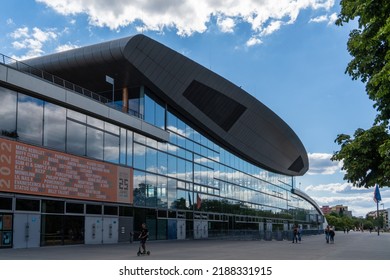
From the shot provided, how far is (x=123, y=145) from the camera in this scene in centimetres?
3531

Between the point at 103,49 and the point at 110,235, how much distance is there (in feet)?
43.8

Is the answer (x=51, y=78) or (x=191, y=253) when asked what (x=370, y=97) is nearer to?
(x=191, y=253)

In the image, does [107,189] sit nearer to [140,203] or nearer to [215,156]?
[140,203]

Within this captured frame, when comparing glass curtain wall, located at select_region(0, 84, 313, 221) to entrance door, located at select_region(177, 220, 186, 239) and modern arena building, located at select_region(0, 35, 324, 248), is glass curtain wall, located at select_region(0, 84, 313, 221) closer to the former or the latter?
modern arena building, located at select_region(0, 35, 324, 248)

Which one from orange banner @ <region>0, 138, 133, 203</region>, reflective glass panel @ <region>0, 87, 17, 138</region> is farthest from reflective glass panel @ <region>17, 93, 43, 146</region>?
orange banner @ <region>0, 138, 133, 203</region>

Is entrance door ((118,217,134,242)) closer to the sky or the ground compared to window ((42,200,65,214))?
closer to the ground

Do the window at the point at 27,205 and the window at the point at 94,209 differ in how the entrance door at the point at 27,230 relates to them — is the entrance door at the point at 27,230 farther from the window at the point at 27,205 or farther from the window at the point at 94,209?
the window at the point at 94,209

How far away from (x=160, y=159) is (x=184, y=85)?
7.11m

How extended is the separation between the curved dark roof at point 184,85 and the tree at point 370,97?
21356 mm

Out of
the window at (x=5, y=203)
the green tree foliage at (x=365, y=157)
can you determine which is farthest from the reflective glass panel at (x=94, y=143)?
the green tree foliage at (x=365, y=157)

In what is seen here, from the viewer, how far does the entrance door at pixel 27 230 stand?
2495 cm

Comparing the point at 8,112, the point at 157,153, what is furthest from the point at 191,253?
the point at 157,153

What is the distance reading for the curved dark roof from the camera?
34938mm

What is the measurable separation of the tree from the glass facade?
17.6 metres
